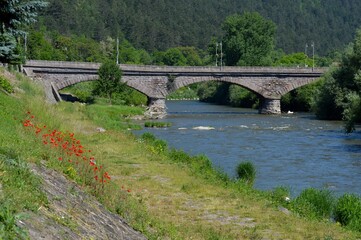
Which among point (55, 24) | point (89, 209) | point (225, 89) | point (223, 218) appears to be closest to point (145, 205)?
point (223, 218)

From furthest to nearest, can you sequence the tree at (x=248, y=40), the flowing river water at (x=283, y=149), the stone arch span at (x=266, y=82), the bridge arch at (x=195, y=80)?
the tree at (x=248, y=40), the stone arch span at (x=266, y=82), the bridge arch at (x=195, y=80), the flowing river water at (x=283, y=149)

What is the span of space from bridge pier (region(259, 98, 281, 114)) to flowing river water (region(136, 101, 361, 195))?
2395 centimetres

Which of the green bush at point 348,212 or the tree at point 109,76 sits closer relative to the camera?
the green bush at point 348,212

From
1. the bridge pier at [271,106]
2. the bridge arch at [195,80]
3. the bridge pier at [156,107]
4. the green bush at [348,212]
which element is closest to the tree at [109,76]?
the bridge pier at [156,107]

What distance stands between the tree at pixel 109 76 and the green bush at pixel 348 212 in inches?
2546

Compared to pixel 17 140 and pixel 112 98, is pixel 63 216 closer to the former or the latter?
pixel 17 140

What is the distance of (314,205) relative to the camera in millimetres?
19844

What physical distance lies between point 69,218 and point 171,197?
936 centimetres

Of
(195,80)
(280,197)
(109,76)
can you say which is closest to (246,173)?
(280,197)

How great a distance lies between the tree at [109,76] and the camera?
82688 mm

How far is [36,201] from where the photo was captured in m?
10.4

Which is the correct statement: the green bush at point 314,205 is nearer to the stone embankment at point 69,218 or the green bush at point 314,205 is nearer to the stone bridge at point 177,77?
the stone embankment at point 69,218

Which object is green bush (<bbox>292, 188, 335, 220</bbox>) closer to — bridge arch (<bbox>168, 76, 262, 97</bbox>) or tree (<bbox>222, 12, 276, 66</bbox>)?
bridge arch (<bbox>168, 76, 262, 97</bbox>)

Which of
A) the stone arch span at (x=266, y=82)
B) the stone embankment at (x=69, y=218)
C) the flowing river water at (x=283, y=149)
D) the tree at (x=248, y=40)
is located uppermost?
the tree at (x=248, y=40)
